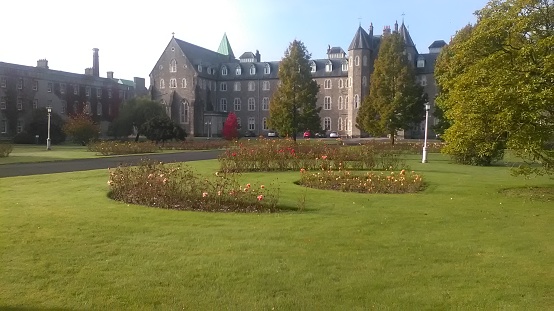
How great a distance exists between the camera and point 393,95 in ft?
149

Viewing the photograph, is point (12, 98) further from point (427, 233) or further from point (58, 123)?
point (427, 233)

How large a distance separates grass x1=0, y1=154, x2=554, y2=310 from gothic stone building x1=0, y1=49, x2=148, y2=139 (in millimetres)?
57923

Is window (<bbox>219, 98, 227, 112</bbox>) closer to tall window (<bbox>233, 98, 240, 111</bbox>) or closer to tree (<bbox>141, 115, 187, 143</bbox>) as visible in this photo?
tall window (<bbox>233, 98, 240, 111</bbox>)

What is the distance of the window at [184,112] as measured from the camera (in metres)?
84.0

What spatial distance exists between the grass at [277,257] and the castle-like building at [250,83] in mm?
64109

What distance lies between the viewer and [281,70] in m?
52.9

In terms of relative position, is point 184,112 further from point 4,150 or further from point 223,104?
point 4,150

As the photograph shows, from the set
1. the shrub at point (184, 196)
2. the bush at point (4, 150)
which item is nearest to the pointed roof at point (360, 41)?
the bush at point (4, 150)

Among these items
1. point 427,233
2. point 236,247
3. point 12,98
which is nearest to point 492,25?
point 427,233

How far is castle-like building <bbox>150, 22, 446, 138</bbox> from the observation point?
253 feet

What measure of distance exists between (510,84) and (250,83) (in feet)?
261

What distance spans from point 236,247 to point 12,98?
64.5 metres

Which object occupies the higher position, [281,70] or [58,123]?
[281,70]

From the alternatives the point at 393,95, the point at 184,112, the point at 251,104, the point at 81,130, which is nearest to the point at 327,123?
the point at 251,104
